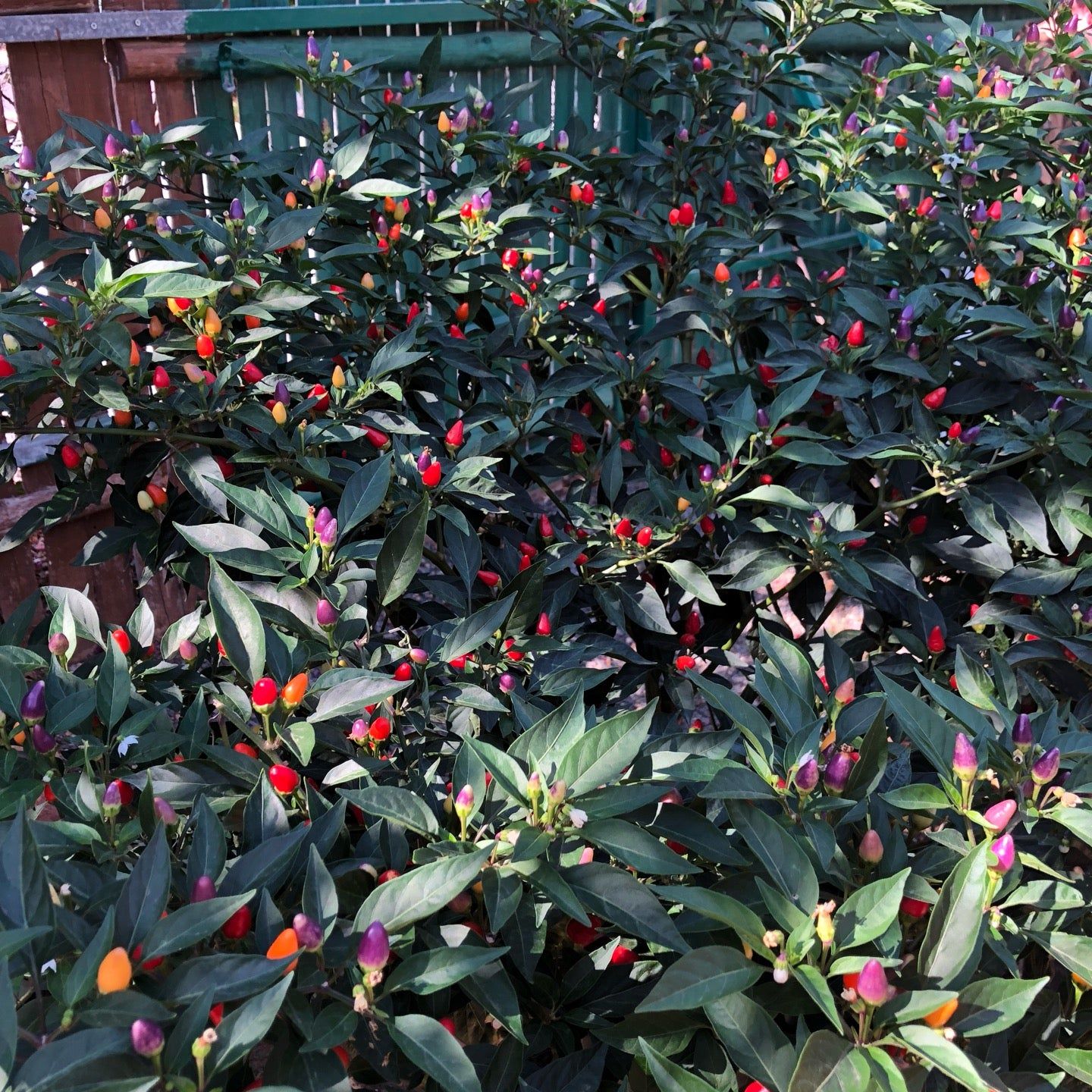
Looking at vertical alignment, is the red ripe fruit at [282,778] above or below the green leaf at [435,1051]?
above

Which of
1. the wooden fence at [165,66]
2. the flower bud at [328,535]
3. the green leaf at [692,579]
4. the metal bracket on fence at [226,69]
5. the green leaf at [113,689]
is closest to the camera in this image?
the green leaf at [113,689]

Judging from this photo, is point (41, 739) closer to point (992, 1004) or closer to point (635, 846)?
point (635, 846)

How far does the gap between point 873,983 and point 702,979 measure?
0.13 meters

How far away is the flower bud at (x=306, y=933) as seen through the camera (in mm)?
817

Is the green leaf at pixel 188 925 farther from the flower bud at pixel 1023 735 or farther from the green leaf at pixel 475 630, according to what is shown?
the flower bud at pixel 1023 735

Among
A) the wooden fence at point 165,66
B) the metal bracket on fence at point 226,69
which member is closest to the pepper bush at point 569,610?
the wooden fence at point 165,66

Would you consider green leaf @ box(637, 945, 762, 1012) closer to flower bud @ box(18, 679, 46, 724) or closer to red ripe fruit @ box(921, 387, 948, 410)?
flower bud @ box(18, 679, 46, 724)

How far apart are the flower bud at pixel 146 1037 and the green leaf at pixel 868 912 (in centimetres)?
50

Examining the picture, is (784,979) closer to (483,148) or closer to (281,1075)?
(281,1075)

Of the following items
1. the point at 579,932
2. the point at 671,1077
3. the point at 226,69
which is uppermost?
the point at 226,69

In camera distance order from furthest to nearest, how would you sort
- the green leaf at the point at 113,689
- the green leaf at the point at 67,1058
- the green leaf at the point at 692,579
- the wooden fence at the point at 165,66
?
1. the wooden fence at the point at 165,66
2. the green leaf at the point at 692,579
3. the green leaf at the point at 113,689
4. the green leaf at the point at 67,1058

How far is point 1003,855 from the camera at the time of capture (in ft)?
3.06

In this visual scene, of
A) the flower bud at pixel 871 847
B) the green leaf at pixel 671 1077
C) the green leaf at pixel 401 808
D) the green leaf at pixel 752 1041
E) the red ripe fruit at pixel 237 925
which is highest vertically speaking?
the green leaf at pixel 401 808

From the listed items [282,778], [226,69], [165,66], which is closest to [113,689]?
[282,778]
